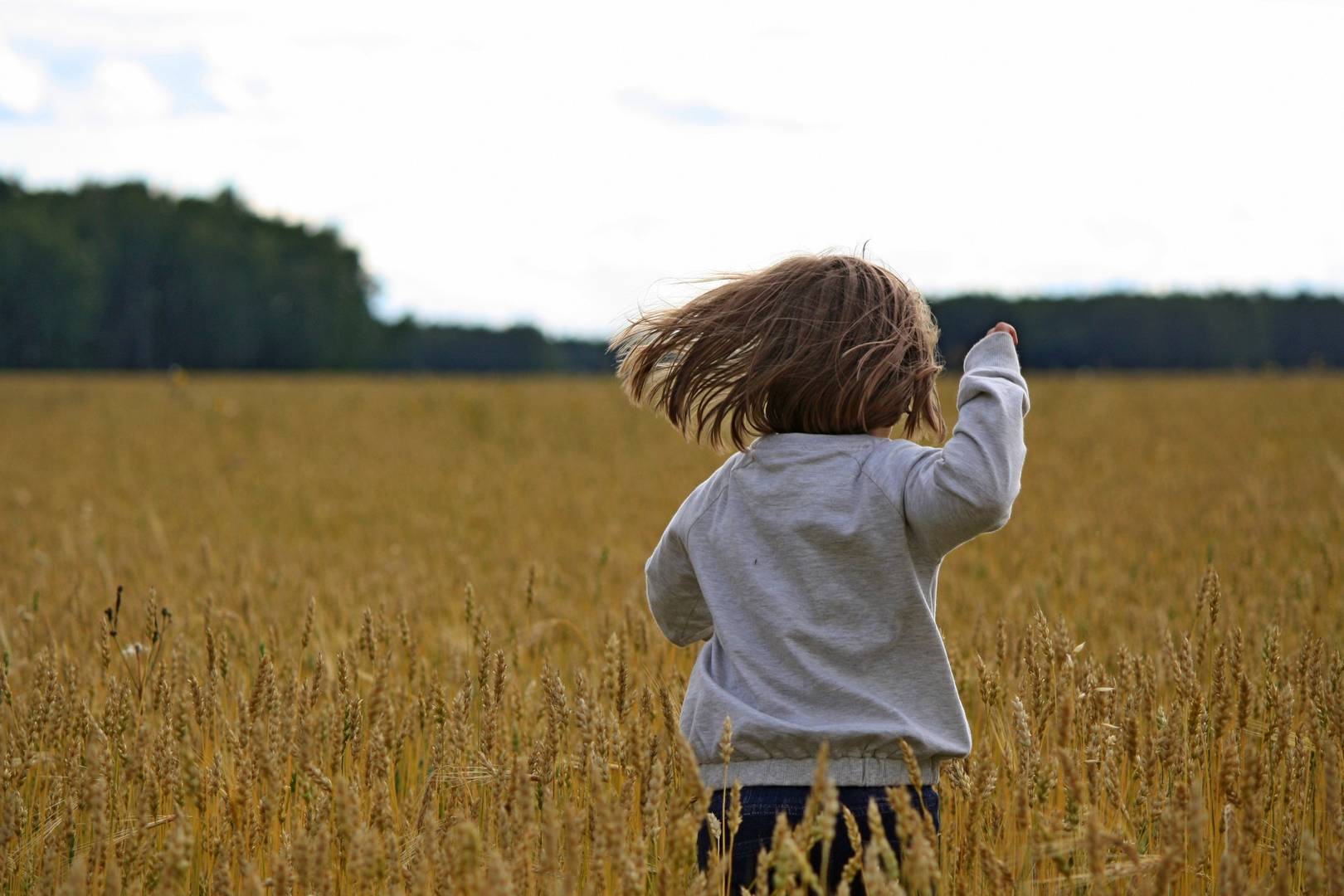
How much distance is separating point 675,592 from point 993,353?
0.70 meters

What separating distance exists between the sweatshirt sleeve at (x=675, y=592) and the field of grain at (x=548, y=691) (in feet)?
0.42

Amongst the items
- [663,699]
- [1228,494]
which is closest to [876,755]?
[663,699]

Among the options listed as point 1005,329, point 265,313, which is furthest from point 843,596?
point 265,313

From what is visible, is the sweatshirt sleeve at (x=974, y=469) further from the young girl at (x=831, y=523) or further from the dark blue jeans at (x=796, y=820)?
the dark blue jeans at (x=796, y=820)

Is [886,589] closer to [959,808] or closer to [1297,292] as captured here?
[959,808]

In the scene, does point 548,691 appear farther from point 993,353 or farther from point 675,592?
point 993,353

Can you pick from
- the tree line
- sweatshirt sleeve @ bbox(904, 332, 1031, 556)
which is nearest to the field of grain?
sweatshirt sleeve @ bbox(904, 332, 1031, 556)

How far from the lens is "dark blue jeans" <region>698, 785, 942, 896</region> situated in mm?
1817

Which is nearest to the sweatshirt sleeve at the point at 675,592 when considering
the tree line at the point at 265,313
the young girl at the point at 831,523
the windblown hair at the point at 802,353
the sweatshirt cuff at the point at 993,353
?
the young girl at the point at 831,523

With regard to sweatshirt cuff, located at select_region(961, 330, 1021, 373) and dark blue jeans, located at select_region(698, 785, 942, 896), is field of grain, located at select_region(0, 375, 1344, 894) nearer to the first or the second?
dark blue jeans, located at select_region(698, 785, 942, 896)

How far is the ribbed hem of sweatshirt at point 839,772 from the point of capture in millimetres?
1811

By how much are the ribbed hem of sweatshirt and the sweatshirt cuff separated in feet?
2.07

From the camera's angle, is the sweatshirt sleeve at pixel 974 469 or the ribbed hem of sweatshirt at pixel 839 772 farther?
the ribbed hem of sweatshirt at pixel 839 772

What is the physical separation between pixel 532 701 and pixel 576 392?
1658 centimetres
